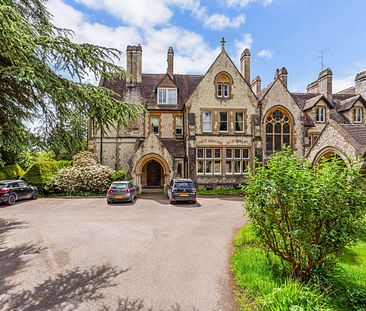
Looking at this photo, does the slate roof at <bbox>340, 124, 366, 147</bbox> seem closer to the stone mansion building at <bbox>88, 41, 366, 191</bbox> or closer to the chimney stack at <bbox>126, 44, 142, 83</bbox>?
the stone mansion building at <bbox>88, 41, 366, 191</bbox>

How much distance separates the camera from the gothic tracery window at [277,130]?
967 inches

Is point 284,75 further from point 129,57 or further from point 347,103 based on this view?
point 129,57

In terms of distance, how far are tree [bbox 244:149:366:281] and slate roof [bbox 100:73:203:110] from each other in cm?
2033

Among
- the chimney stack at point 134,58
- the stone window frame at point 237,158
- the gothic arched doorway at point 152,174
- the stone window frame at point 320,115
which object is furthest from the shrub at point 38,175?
the stone window frame at point 320,115

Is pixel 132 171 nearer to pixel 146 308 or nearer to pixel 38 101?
pixel 38 101

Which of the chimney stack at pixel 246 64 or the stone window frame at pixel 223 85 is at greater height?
the chimney stack at pixel 246 64

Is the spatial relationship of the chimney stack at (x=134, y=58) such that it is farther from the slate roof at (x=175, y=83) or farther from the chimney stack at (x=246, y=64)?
the chimney stack at (x=246, y=64)

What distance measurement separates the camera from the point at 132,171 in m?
21.4

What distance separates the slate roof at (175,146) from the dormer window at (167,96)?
4.00m

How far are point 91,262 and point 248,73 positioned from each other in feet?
80.4

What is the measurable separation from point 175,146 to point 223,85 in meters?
7.91

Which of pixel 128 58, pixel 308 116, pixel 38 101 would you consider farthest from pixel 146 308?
pixel 308 116

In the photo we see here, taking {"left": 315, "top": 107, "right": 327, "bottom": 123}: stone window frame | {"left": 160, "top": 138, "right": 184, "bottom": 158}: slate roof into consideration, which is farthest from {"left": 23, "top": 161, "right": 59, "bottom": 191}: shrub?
{"left": 315, "top": 107, "right": 327, "bottom": 123}: stone window frame

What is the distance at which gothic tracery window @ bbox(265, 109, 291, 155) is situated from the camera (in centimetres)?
2456
